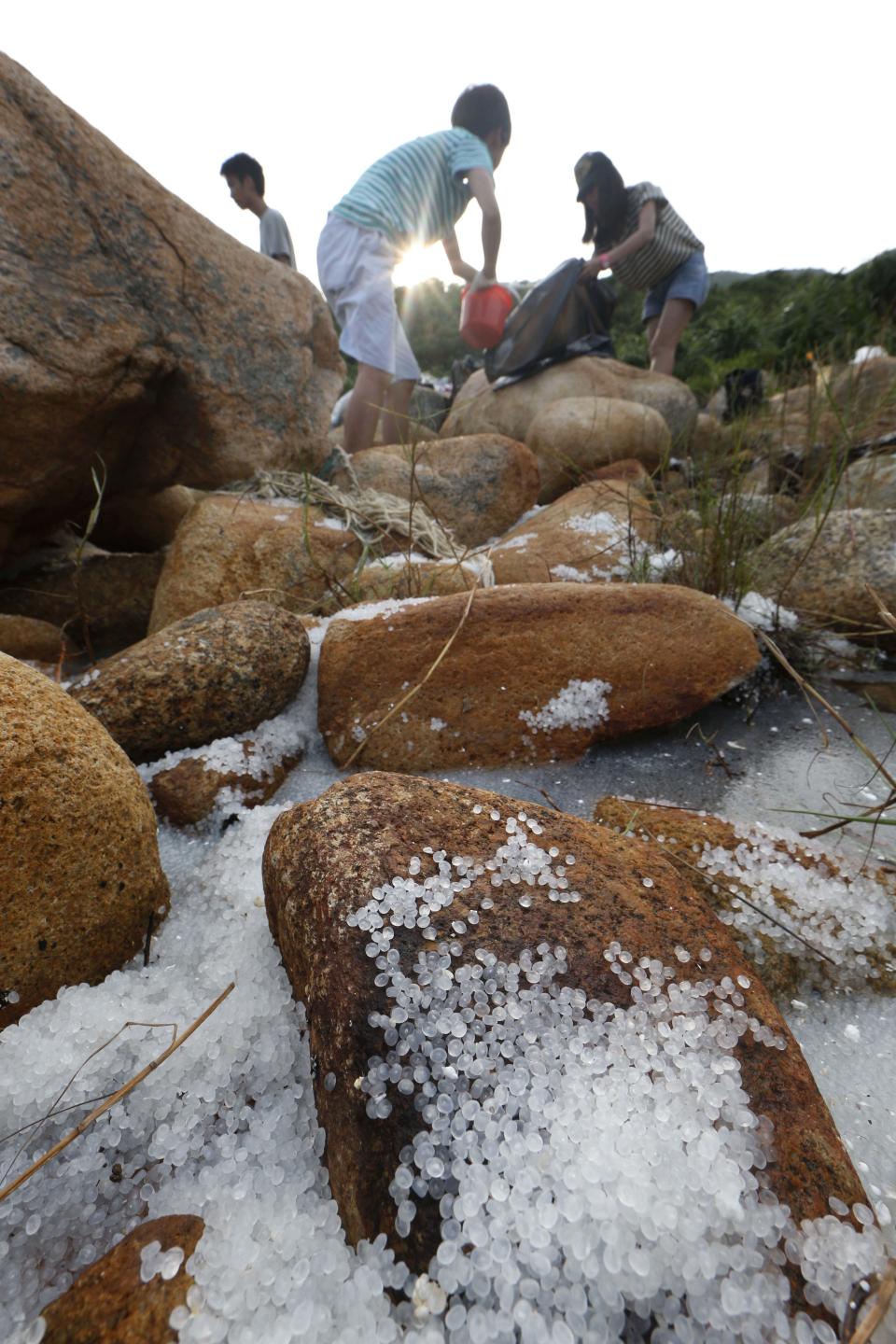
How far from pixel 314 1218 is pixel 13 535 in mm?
2687

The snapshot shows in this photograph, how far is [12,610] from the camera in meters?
2.65

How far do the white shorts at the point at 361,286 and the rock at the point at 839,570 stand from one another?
285 centimetres

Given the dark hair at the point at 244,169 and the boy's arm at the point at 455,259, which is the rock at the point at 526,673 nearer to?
the boy's arm at the point at 455,259

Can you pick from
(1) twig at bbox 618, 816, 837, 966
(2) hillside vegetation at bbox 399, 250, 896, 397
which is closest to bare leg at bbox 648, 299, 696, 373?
(2) hillside vegetation at bbox 399, 250, 896, 397

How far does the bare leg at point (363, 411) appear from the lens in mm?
4059

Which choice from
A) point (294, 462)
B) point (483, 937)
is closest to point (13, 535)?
point (294, 462)

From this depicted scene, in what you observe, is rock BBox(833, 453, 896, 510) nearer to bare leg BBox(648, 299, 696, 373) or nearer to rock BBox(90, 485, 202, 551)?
rock BBox(90, 485, 202, 551)

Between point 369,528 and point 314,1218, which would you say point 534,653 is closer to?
point 314,1218

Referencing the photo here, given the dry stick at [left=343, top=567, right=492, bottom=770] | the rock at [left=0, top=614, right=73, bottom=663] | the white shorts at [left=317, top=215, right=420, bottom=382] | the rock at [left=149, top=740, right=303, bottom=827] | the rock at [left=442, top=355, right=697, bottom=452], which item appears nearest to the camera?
the rock at [left=149, top=740, right=303, bottom=827]

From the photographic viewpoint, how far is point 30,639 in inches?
91.7

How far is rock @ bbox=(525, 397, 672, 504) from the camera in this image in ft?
15.5

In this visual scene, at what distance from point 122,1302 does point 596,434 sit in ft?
16.6

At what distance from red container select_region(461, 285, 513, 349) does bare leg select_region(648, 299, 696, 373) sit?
182cm

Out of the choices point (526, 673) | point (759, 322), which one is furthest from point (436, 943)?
point (759, 322)
